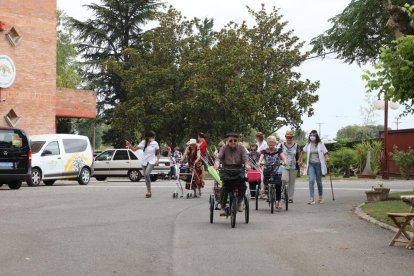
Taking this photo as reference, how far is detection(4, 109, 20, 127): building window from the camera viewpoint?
1436 inches

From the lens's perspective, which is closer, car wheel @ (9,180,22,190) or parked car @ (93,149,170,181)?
car wheel @ (9,180,22,190)

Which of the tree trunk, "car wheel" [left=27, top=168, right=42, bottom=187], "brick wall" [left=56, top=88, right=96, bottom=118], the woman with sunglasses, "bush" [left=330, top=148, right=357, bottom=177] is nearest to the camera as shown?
the tree trunk

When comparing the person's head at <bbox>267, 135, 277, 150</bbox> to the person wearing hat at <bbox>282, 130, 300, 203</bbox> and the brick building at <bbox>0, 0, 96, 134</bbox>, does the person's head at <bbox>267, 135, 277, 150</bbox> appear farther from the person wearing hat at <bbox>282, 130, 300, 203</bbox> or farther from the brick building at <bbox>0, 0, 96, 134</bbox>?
the brick building at <bbox>0, 0, 96, 134</bbox>

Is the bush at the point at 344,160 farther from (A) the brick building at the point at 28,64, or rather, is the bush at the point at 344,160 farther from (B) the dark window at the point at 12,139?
(B) the dark window at the point at 12,139

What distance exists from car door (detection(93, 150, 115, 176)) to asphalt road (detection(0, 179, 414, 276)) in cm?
1872

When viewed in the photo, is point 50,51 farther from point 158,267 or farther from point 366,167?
point 158,267

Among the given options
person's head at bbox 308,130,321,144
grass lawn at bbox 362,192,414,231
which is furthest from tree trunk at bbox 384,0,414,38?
person's head at bbox 308,130,321,144

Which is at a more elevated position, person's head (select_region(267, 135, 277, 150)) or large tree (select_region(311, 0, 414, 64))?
large tree (select_region(311, 0, 414, 64))

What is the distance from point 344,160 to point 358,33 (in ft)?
70.1

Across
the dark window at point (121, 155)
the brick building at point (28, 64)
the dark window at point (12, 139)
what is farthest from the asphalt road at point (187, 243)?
the brick building at point (28, 64)

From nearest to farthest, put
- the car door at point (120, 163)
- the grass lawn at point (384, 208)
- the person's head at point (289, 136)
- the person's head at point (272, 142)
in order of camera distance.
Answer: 1. the grass lawn at point (384, 208)
2. the person's head at point (272, 142)
3. the person's head at point (289, 136)
4. the car door at point (120, 163)

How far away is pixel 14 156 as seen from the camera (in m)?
23.0

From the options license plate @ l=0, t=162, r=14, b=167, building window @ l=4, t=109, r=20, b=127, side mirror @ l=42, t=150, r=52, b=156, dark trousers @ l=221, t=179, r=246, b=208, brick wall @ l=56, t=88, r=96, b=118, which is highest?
brick wall @ l=56, t=88, r=96, b=118

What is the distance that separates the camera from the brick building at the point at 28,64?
3641 centimetres
